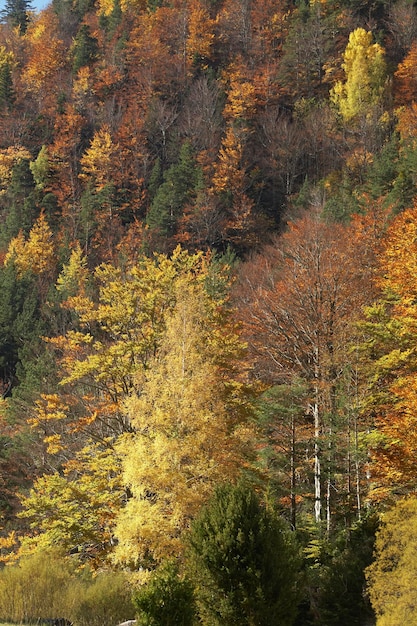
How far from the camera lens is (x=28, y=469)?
3005 cm

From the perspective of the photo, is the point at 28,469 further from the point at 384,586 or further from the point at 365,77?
the point at 365,77

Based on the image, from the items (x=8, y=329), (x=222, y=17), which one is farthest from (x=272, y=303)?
(x=222, y=17)

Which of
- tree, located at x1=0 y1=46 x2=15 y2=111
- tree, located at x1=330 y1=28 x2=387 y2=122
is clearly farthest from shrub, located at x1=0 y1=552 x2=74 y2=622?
tree, located at x1=0 y1=46 x2=15 y2=111

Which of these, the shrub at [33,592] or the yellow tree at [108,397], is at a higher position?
the yellow tree at [108,397]

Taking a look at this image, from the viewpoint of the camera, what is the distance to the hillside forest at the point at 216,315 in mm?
15172

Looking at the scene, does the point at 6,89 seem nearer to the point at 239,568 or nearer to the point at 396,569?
the point at 239,568

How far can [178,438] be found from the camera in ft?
53.9

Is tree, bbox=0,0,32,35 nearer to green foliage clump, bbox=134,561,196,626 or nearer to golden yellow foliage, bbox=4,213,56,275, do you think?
golden yellow foliage, bbox=4,213,56,275

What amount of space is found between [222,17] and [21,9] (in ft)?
150

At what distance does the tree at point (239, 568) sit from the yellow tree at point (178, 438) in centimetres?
279

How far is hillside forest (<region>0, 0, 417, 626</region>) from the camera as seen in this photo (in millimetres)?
15172

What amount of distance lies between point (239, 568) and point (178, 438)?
469cm

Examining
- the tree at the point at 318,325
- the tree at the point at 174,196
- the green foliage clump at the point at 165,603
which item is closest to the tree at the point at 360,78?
the tree at the point at 174,196

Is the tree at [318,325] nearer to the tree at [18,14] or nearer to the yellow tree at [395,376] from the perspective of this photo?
the yellow tree at [395,376]
